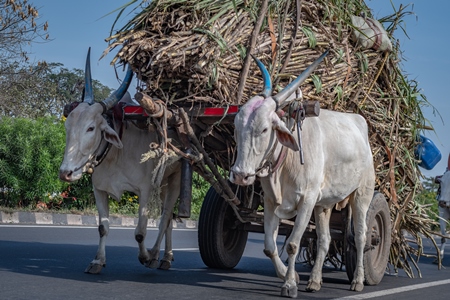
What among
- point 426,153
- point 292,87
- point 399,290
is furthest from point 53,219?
point 292,87

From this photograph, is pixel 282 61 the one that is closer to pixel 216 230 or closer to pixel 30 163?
pixel 216 230

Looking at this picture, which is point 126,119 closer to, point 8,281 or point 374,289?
point 8,281

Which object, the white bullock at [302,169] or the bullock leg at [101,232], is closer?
the white bullock at [302,169]

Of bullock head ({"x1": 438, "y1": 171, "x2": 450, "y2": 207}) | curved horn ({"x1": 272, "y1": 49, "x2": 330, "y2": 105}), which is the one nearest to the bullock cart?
curved horn ({"x1": 272, "y1": 49, "x2": 330, "y2": 105})

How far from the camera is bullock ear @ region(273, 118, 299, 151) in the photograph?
19.2ft

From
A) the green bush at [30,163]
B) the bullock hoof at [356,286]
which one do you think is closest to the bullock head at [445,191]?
the green bush at [30,163]

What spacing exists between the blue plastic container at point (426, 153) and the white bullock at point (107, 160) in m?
2.76

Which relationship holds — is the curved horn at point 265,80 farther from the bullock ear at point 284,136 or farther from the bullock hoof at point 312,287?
the bullock hoof at point 312,287

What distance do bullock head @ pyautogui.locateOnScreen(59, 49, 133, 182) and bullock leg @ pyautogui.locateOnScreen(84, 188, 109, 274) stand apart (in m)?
0.50

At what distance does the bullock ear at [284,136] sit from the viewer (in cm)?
585

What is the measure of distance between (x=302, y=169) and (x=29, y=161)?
7752mm

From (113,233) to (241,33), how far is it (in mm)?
6141

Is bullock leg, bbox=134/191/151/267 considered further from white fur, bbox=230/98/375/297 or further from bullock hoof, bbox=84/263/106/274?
white fur, bbox=230/98/375/297

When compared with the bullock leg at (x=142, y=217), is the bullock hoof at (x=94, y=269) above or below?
below
